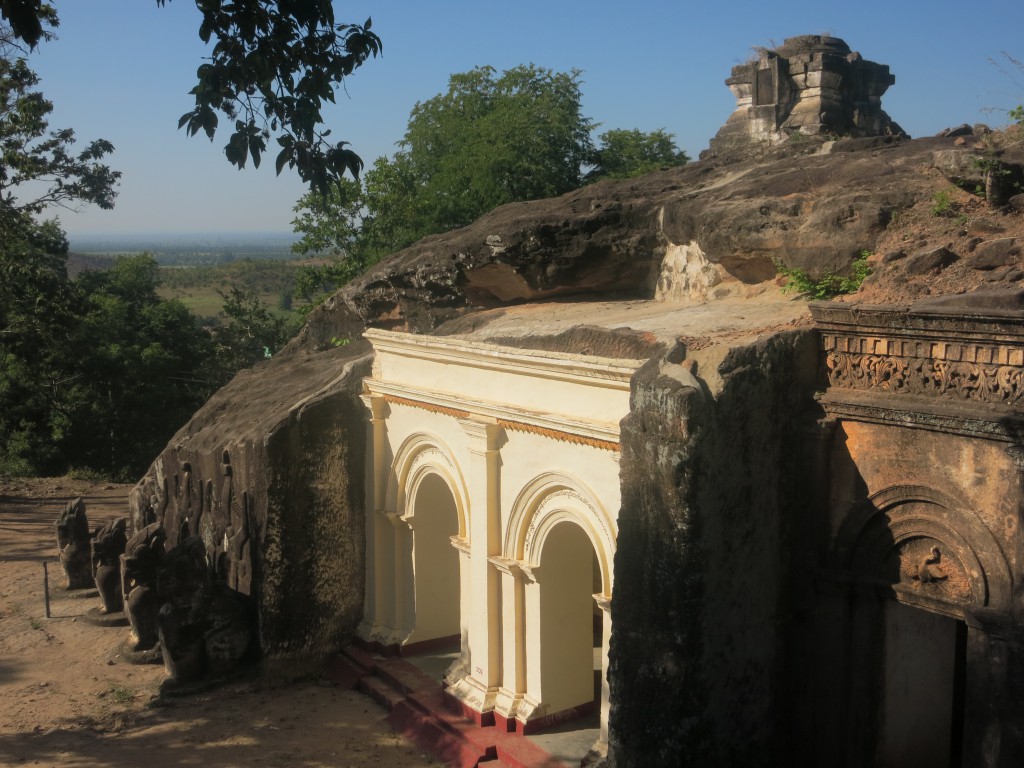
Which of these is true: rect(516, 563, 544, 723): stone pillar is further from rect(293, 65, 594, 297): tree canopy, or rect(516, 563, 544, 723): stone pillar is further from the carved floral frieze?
rect(293, 65, 594, 297): tree canopy

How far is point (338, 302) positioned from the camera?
1353 cm

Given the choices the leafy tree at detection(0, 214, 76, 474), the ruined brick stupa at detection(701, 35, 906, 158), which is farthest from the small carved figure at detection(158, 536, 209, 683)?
the leafy tree at detection(0, 214, 76, 474)

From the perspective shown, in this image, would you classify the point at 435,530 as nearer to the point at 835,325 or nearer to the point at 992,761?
the point at 835,325

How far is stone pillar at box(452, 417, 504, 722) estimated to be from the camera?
9.03 meters

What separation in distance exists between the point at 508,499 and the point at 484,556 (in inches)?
25.5

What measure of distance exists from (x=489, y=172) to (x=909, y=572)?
63.1 ft

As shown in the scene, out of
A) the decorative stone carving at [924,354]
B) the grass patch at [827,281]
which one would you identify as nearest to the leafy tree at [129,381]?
the grass patch at [827,281]

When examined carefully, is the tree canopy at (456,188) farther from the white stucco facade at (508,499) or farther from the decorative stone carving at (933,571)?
the decorative stone carving at (933,571)

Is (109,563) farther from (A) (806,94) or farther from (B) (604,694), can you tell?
(A) (806,94)

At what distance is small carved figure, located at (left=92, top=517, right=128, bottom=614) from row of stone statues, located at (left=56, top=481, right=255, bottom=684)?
4.16 feet

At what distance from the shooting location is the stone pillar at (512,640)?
8922 mm

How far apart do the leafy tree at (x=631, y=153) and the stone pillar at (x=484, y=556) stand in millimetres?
18725

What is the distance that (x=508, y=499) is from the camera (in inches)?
353

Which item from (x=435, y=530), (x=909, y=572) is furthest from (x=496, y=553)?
(x=909, y=572)
